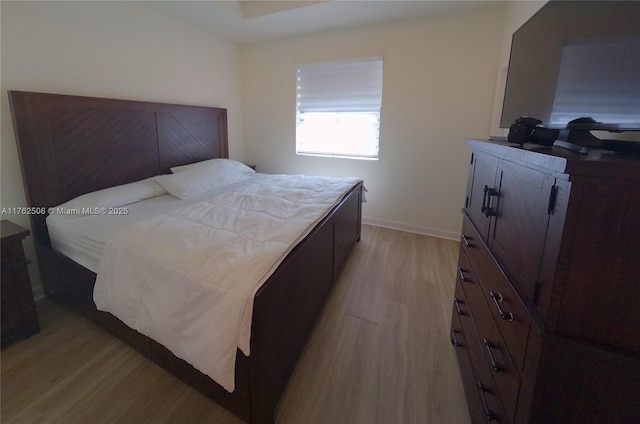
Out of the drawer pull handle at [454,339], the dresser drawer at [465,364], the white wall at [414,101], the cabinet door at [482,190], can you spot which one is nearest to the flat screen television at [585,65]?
the cabinet door at [482,190]

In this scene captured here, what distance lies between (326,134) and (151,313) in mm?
3094

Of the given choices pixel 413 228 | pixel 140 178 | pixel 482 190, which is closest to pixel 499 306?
pixel 482 190

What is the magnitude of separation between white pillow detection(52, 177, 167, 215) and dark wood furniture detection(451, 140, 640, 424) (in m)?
2.46

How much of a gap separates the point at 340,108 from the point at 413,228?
1834 millimetres

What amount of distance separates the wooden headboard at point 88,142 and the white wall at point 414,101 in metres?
1.37

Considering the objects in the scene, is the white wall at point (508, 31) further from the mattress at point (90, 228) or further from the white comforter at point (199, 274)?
the mattress at point (90, 228)

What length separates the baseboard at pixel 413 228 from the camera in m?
3.37

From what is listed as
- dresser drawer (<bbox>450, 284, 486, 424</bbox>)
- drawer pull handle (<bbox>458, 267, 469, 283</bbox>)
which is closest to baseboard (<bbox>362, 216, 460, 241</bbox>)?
dresser drawer (<bbox>450, 284, 486, 424</bbox>)

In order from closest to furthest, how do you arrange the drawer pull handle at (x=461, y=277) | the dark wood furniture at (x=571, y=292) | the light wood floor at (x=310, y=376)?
the dark wood furniture at (x=571, y=292) < the light wood floor at (x=310, y=376) < the drawer pull handle at (x=461, y=277)

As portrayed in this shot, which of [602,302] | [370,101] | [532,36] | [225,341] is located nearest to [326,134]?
[370,101]

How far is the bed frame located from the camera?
1.20m

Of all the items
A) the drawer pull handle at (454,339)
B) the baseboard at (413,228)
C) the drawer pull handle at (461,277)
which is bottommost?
the drawer pull handle at (454,339)

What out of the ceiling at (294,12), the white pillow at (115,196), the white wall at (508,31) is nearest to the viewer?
the white pillow at (115,196)

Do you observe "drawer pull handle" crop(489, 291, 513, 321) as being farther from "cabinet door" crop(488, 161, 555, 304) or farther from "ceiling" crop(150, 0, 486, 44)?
"ceiling" crop(150, 0, 486, 44)
